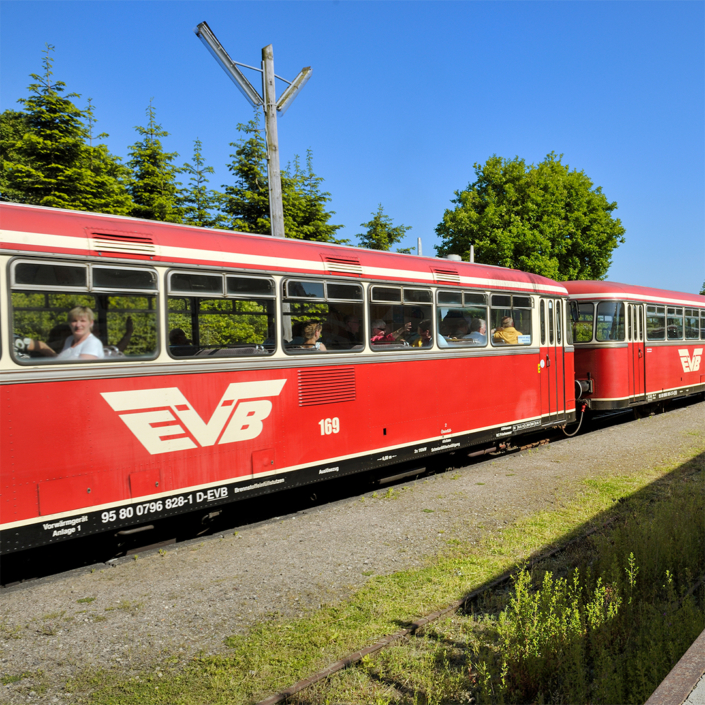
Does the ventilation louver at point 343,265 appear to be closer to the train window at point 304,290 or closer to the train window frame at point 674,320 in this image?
the train window at point 304,290

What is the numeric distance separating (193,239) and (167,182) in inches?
960

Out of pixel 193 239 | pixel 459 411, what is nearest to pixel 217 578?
pixel 193 239

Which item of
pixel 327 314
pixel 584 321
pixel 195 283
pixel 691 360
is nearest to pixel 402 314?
pixel 327 314

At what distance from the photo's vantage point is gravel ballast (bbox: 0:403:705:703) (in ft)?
13.9

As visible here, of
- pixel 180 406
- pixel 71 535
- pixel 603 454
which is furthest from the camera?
pixel 603 454

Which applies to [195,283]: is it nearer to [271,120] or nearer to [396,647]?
[396,647]

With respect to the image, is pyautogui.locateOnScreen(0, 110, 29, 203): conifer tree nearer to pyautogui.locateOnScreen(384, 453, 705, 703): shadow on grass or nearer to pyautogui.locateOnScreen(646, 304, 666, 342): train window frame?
pyautogui.locateOnScreen(646, 304, 666, 342): train window frame

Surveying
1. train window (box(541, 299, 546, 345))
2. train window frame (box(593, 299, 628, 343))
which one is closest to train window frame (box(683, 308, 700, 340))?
train window frame (box(593, 299, 628, 343))

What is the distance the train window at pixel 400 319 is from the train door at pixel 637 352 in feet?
25.9

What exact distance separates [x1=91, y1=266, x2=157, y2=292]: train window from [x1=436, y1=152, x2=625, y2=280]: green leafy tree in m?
28.8

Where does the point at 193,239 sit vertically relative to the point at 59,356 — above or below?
above

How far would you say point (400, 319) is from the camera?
27.6 ft

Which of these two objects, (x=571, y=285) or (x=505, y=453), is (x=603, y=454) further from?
(x=571, y=285)

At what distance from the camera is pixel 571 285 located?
49.3 ft
